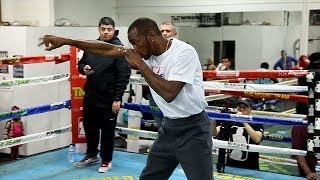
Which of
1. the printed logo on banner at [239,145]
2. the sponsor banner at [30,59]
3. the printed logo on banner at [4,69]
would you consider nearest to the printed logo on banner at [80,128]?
the sponsor banner at [30,59]

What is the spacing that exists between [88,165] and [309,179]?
2001 mm

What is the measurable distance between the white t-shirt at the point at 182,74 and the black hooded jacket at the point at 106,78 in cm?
160

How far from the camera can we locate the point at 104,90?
425cm

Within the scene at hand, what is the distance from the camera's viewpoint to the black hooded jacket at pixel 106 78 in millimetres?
4176

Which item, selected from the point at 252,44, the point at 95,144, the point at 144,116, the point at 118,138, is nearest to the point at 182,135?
the point at 95,144

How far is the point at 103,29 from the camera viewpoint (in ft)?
13.6

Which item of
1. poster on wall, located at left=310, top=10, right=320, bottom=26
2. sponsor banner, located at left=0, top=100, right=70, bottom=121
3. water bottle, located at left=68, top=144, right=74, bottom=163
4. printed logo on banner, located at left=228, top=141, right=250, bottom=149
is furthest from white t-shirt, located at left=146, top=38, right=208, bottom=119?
poster on wall, located at left=310, top=10, right=320, bottom=26

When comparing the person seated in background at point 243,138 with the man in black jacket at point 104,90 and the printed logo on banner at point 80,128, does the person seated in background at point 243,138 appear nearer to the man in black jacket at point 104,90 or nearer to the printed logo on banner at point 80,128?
the man in black jacket at point 104,90

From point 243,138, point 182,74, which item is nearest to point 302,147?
point 243,138

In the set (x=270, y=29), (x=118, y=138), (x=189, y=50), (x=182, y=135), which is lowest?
(x=118, y=138)

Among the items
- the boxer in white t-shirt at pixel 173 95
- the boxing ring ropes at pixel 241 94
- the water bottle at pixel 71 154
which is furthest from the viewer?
the water bottle at pixel 71 154

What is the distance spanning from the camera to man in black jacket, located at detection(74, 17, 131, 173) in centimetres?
416

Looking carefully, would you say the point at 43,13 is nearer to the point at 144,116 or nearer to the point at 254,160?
the point at 144,116

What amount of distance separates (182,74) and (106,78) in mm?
1940
